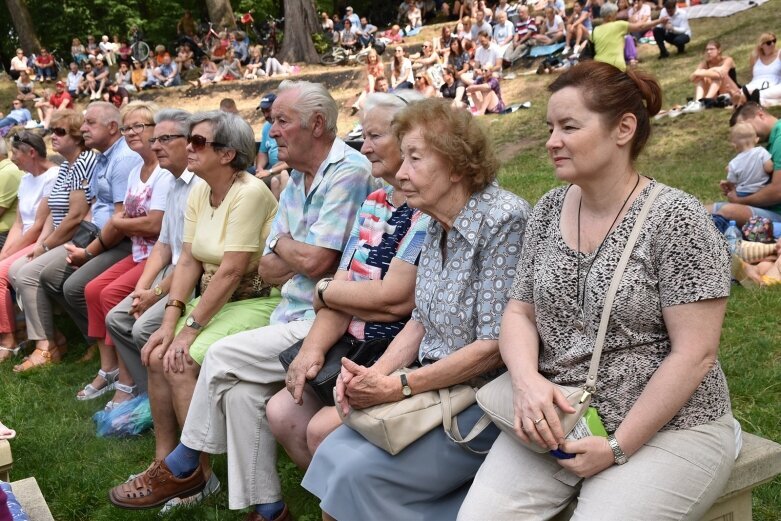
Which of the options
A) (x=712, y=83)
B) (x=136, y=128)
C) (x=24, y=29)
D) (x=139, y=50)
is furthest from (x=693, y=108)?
(x=24, y=29)

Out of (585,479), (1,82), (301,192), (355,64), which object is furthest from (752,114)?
(1,82)

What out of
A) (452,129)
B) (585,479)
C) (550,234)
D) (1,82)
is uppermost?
(452,129)

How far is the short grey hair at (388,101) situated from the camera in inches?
131

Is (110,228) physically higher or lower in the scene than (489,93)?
higher

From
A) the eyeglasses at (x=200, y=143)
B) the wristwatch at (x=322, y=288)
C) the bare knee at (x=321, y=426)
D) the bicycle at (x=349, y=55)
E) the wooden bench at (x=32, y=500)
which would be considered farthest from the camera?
the bicycle at (x=349, y=55)

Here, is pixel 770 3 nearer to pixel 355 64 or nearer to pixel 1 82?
pixel 355 64

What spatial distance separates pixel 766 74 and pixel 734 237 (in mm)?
6067

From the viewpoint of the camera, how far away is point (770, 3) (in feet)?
53.2

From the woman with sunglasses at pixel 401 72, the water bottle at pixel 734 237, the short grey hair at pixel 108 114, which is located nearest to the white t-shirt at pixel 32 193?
the short grey hair at pixel 108 114

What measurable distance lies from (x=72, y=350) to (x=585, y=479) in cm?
519

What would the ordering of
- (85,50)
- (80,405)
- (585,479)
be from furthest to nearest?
(85,50), (80,405), (585,479)

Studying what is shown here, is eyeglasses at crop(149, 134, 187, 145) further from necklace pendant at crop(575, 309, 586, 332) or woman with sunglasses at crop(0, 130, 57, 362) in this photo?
necklace pendant at crop(575, 309, 586, 332)

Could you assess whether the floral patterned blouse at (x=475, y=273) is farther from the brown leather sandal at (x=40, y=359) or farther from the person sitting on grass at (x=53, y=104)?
the person sitting on grass at (x=53, y=104)

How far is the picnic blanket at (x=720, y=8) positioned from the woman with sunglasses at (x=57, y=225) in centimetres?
1422
